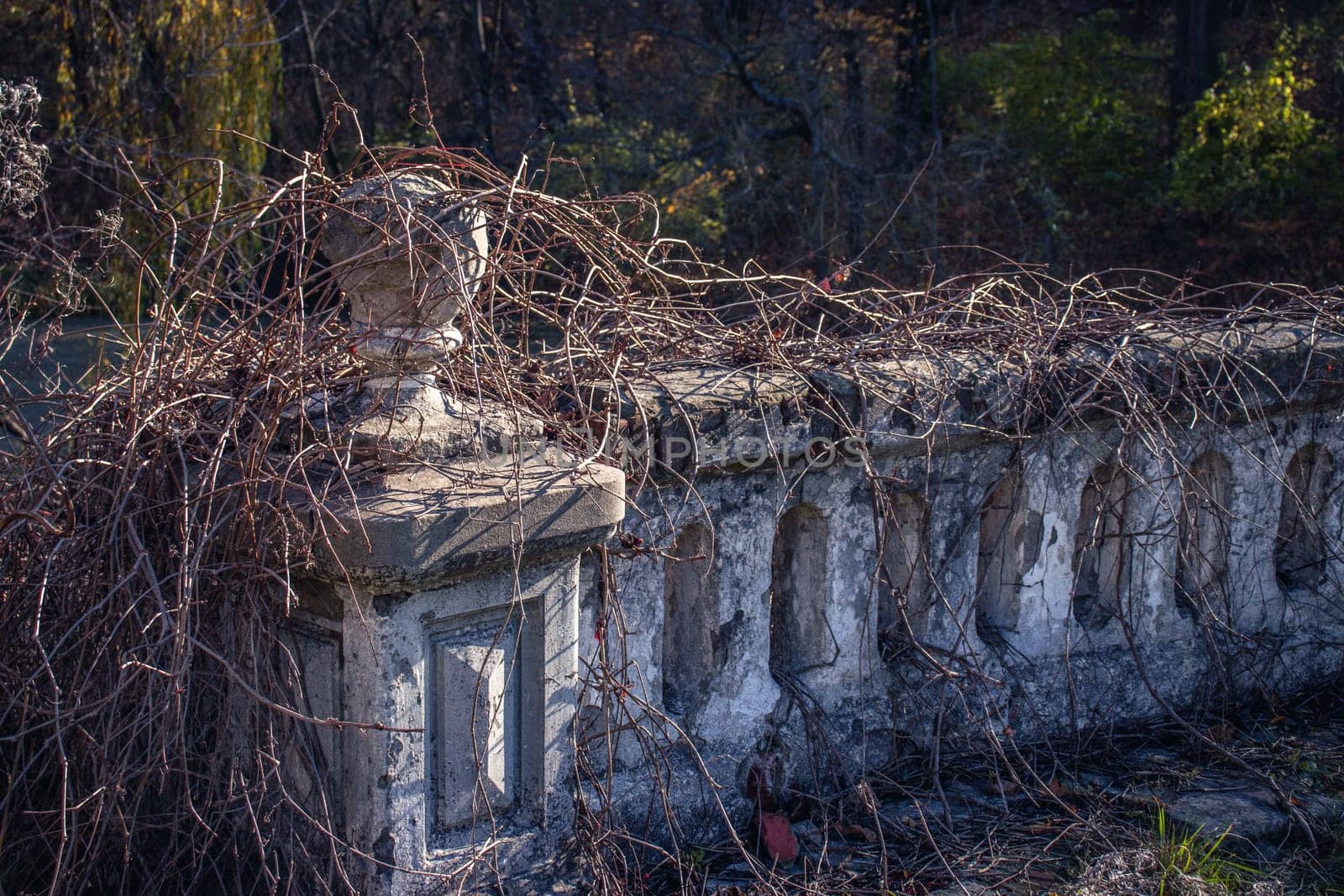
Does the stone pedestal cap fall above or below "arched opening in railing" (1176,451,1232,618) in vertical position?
above

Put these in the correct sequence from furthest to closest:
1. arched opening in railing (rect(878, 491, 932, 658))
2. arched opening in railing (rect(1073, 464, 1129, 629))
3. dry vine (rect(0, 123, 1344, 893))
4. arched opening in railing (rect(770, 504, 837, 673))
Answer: arched opening in railing (rect(1073, 464, 1129, 629))
arched opening in railing (rect(878, 491, 932, 658))
arched opening in railing (rect(770, 504, 837, 673))
dry vine (rect(0, 123, 1344, 893))

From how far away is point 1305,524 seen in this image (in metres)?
3.73

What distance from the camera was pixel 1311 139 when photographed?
34.5 feet

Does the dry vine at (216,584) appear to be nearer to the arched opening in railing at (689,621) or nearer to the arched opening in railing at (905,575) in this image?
the arched opening in railing at (689,621)

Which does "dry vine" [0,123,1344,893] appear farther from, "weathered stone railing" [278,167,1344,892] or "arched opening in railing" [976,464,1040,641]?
"arched opening in railing" [976,464,1040,641]

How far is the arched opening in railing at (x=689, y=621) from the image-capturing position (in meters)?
2.75

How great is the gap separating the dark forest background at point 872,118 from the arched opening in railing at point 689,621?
6071 mm

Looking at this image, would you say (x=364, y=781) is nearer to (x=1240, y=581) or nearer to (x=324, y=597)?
(x=324, y=597)

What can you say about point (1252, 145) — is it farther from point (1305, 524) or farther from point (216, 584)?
point (216, 584)

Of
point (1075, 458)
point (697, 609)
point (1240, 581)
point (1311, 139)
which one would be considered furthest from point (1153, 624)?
point (1311, 139)

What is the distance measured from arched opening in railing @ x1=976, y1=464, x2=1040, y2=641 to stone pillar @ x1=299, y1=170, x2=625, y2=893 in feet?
4.21

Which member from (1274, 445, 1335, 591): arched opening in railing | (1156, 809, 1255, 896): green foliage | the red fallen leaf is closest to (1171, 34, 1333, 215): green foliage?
(1274, 445, 1335, 591): arched opening in railing

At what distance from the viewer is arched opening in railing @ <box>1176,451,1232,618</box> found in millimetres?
3414

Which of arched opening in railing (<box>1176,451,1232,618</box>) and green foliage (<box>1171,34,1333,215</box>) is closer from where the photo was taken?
arched opening in railing (<box>1176,451,1232,618</box>)
